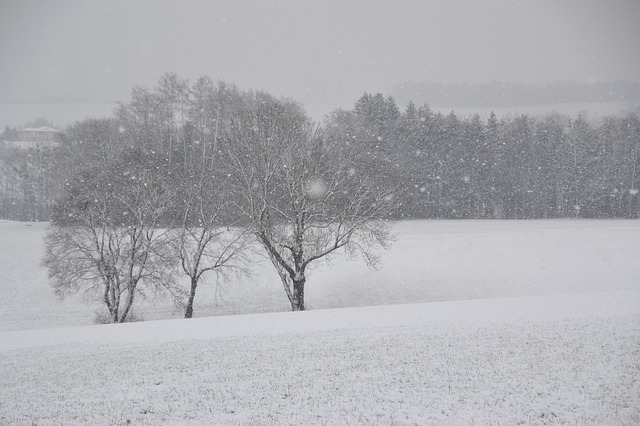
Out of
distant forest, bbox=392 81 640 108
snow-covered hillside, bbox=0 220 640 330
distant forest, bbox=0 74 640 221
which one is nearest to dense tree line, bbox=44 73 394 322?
snow-covered hillside, bbox=0 220 640 330

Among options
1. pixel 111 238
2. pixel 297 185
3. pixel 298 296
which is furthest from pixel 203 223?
pixel 298 296

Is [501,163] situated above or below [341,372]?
above

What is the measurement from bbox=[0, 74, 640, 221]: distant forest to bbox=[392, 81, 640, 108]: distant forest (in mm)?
84477

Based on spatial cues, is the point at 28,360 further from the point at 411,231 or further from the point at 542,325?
the point at 411,231

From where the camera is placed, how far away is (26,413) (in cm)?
924

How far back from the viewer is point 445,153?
204 feet

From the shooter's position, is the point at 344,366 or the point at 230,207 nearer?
the point at 344,366

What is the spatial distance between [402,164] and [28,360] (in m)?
51.0

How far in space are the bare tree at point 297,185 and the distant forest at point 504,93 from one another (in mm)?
129055

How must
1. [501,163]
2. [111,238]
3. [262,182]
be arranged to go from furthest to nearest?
[501,163]
[262,182]
[111,238]

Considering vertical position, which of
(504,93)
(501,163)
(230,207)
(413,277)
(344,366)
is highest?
(504,93)

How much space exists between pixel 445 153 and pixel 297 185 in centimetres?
4418

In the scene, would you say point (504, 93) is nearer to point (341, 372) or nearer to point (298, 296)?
→ point (298, 296)

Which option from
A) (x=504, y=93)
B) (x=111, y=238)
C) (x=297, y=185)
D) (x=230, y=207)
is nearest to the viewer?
(x=297, y=185)
